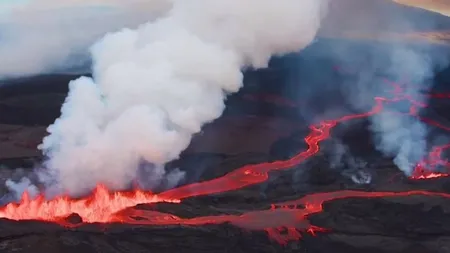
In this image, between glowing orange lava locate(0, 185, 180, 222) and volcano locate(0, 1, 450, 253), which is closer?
volcano locate(0, 1, 450, 253)

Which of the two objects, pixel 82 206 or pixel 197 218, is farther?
pixel 82 206

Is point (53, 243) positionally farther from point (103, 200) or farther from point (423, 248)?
point (423, 248)

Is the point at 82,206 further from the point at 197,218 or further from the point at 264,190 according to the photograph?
the point at 264,190

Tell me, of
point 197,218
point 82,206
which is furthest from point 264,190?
point 82,206

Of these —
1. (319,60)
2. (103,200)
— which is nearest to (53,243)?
(103,200)

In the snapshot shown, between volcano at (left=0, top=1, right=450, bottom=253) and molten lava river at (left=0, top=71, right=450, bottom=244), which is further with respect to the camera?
molten lava river at (left=0, top=71, right=450, bottom=244)

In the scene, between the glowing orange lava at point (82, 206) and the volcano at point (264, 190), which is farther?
the glowing orange lava at point (82, 206)

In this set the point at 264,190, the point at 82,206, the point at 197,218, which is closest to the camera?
the point at 197,218

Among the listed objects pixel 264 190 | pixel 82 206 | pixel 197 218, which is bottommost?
pixel 197 218
